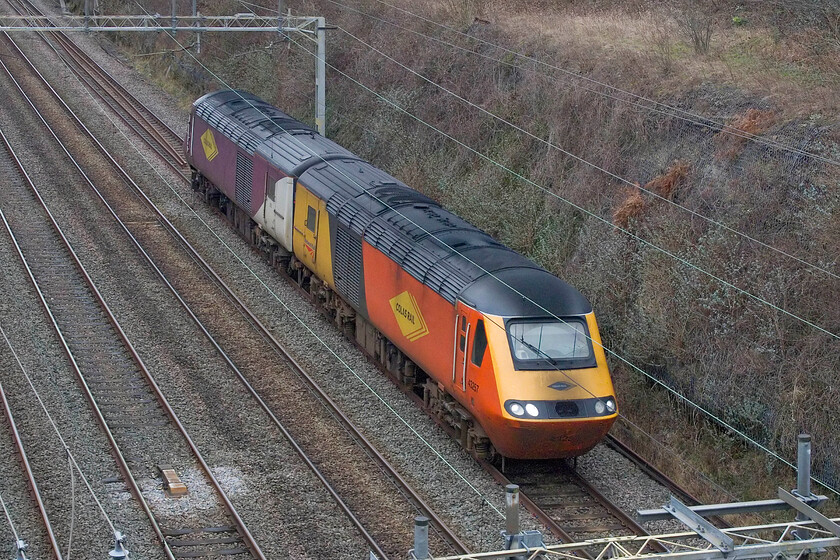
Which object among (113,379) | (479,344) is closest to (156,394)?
(113,379)

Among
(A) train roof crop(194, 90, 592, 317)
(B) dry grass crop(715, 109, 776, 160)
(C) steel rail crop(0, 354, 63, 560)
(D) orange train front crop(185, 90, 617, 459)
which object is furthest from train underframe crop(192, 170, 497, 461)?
(B) dry grass crop(715, 109, 776, 160)

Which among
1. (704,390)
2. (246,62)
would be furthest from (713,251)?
(246,62)

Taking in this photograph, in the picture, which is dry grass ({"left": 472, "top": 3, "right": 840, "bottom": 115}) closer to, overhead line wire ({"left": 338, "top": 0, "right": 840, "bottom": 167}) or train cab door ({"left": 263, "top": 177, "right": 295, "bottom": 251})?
overhead line wire ({"left": 338, "top": 0, "right": 840, "bottom": 167})

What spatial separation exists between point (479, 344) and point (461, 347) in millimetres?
497

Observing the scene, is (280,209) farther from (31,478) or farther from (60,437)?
(31,478)

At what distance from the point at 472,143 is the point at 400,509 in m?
13.3

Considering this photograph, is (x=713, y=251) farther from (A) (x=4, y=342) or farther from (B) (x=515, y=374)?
(A) (x=4, y=342)

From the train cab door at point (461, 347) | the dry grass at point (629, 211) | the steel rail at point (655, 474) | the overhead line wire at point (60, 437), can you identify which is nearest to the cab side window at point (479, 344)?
the train cab door at point (461, 347)

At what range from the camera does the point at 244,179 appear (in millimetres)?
24594

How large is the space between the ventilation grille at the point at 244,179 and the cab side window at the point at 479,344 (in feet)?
33.2

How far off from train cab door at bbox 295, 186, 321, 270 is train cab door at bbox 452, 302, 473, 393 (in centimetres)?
580

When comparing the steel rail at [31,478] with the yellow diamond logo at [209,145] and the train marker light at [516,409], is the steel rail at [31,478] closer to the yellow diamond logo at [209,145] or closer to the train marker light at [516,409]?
the train marker light at [516,409]

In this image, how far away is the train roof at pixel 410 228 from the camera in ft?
51.3

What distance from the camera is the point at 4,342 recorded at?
20.2m
